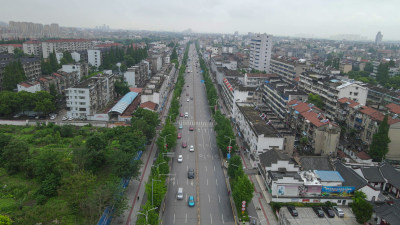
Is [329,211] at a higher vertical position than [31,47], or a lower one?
lower

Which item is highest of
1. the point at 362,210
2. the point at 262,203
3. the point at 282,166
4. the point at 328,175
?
the point at 282,166

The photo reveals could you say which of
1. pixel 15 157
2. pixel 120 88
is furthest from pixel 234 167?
pixel 120 88

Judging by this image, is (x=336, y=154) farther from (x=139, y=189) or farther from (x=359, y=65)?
(x=359, y=65)

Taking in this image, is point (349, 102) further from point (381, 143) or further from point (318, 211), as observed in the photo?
point (318, 211)

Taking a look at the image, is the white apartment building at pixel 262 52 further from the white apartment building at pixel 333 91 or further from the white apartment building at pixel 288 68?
the white apartment building at pixel 333 91

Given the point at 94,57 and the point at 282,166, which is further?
the point at 94,57

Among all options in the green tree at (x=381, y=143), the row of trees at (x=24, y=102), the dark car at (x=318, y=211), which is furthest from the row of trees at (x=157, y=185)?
the green tree at (x=381, y=143)

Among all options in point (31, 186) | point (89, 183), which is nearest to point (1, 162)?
point (31, 186)

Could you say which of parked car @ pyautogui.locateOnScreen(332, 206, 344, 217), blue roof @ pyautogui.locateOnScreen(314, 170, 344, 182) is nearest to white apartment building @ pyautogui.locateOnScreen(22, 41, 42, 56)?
blue roof @ pyautogui.locateOnScreen(314, 170, 344, 182)
